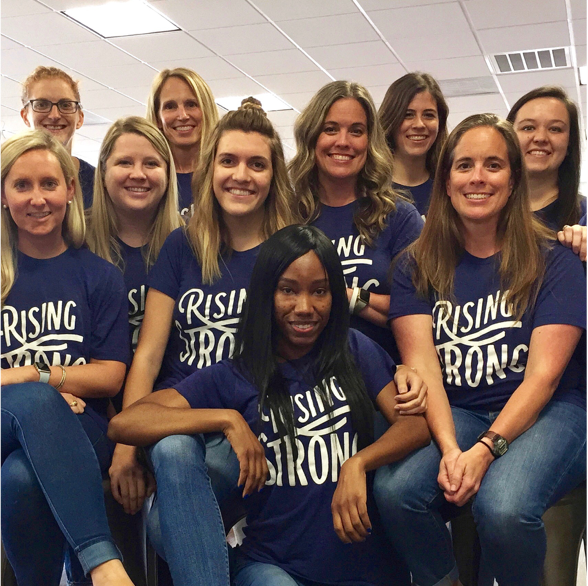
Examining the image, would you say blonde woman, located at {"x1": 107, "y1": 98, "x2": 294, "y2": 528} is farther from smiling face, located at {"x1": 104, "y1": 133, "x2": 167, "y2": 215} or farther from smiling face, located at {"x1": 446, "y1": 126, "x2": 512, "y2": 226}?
smiling face, located at {"x1": 446, "y1": 126, "x2": 512, "y2": 226}

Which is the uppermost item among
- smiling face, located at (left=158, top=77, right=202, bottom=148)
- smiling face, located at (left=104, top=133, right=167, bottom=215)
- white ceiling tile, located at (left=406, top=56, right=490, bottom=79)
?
white ceiling tile, located at (left=406, top=56, right=490, bottom=79)

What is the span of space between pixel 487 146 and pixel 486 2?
365 centimetres

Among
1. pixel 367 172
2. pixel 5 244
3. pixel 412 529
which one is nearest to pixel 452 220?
pixel 367 172

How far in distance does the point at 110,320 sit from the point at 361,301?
69cm

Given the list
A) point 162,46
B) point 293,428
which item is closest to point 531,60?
point 162,46

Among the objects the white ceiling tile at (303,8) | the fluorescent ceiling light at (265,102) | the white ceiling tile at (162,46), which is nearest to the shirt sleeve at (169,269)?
the white ceiling tile at (303,8)

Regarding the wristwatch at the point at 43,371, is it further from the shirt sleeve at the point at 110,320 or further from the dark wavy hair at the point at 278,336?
the dark wavy hair at the point at 278,336

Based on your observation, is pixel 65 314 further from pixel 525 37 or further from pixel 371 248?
pixel 525 37

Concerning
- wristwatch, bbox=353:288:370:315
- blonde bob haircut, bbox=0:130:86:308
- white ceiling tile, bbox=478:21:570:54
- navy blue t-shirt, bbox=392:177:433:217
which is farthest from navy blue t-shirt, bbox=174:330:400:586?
white ceiling tile, bbox=478:21:570:54

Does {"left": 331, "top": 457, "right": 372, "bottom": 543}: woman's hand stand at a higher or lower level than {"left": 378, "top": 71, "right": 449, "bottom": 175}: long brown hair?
lower

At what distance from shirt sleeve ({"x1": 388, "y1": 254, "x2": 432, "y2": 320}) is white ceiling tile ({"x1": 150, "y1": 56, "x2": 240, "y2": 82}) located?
15.8 feet

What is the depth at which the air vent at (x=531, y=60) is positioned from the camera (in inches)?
241

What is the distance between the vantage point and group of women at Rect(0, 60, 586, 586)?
171 centimetres

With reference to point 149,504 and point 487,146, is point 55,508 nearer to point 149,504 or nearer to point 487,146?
point 149,504
